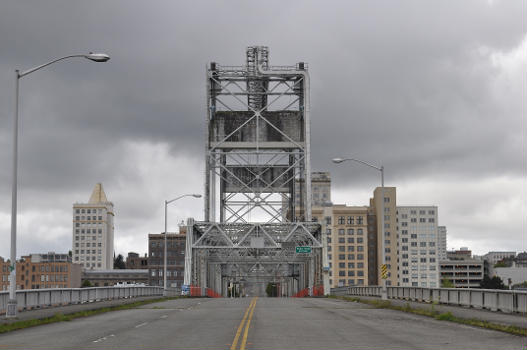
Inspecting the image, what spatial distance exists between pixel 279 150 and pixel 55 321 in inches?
2578

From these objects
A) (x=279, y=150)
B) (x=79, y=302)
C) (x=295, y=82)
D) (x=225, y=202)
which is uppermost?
(x=295, y=82)

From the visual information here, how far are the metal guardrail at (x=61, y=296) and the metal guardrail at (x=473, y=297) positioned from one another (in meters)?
19.7

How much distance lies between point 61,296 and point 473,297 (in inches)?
837

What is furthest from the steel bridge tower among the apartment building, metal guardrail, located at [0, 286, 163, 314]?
the apartment building

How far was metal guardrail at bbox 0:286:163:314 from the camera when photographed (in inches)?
1282

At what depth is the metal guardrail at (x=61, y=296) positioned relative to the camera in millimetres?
32562

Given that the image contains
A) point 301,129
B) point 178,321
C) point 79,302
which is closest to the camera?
point 178,321

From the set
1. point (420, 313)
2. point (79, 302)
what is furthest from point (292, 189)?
point (420, 313)

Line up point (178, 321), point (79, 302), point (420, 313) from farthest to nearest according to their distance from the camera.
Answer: point (79, 302), point (420, 313), point (178, 321)

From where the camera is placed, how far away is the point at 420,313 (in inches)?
1178

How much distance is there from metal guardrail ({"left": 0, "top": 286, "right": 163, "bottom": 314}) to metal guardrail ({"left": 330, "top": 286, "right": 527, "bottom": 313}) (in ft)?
64.7

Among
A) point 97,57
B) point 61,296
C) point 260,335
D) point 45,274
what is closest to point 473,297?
point 260,335

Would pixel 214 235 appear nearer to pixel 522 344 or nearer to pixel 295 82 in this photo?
pixel 295 82

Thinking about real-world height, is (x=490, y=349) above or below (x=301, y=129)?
below
